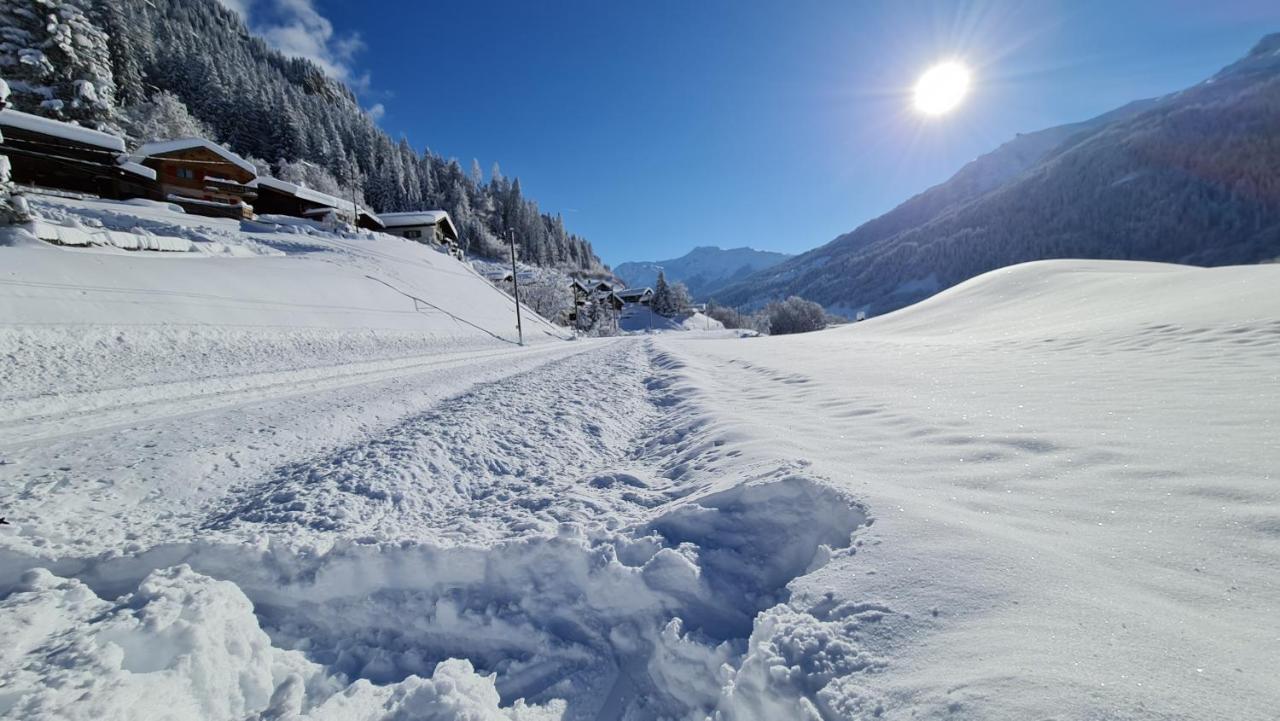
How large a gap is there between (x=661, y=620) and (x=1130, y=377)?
7.05 meters

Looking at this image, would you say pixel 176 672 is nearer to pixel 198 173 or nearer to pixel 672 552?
pixel 672 552

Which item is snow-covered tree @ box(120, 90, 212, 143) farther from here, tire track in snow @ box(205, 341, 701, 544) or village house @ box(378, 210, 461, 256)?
tire track in snow @ box(205, 341, 701, 544)

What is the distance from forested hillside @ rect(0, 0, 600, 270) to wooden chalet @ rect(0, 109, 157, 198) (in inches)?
158

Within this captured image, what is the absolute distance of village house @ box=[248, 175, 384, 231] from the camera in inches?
1603

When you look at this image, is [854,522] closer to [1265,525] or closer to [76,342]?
[1265,525]

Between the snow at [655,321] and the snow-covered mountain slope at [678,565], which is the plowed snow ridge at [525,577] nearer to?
the snow-covered mountain slope at [678,565]

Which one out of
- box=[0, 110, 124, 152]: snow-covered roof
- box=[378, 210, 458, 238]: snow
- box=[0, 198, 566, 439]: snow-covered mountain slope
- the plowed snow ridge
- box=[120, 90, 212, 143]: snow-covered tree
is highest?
box=[120, 90, 212, 143]: snow-covered tree

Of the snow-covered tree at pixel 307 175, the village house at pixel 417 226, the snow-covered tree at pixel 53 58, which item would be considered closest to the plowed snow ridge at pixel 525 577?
the snow-covered tree at pixel 53 58

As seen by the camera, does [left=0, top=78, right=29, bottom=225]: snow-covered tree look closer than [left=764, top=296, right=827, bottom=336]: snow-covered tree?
Yes

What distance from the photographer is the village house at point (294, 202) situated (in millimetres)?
40719

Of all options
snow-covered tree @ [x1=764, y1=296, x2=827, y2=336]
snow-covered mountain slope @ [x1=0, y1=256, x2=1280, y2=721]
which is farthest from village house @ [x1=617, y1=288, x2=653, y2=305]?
snow-covered mountain slope @ [x1=0, y1=256, x2=1280, y2=721]

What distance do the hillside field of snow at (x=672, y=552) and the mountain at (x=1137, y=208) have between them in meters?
118

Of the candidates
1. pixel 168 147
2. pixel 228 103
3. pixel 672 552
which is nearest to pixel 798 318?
pixel 672 552

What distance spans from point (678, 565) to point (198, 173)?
45540 millimetres
